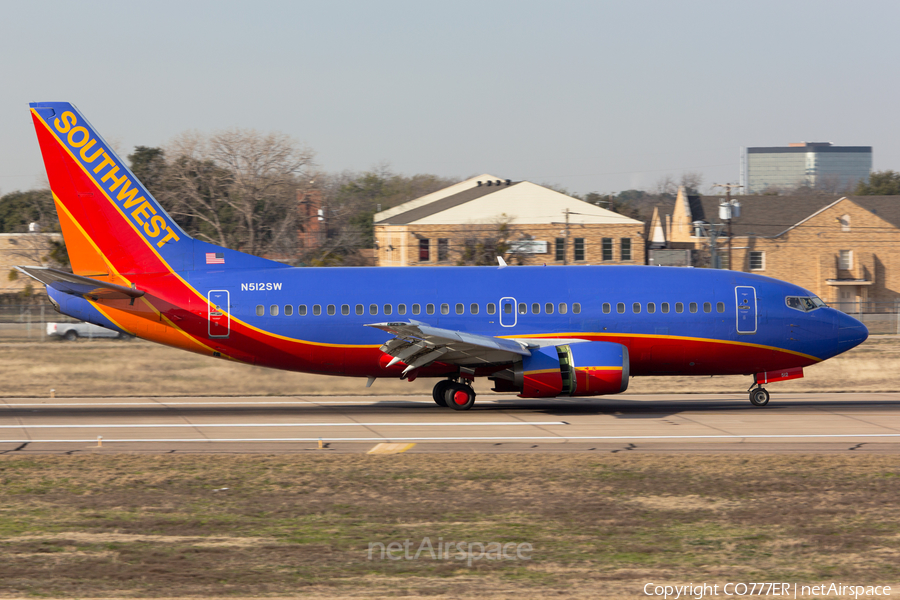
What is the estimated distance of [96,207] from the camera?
1030 inches

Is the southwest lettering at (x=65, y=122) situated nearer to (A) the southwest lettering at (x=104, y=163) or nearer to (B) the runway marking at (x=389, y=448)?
(A) the southwest lettering at (x=104, y=163)

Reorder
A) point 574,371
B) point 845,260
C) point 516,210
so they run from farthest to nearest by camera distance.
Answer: point 516,210 < point 845,260 < point 574,371

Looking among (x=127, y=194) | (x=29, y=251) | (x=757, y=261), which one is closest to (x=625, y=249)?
(x=757, y=261)

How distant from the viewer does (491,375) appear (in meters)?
26.2

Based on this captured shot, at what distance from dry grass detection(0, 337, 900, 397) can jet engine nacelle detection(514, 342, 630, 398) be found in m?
4.38

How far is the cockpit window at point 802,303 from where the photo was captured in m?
27.2

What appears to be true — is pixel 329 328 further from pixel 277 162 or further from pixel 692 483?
pixel 277 162

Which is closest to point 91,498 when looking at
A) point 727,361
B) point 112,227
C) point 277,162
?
point 112,227

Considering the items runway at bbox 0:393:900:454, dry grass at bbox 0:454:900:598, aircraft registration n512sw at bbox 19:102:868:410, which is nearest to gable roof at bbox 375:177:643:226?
runway at bbox 0:393:900:454

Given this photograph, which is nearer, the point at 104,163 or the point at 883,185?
the point at 104,163

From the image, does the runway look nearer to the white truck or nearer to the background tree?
the white truck

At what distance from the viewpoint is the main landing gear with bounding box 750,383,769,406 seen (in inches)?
1080

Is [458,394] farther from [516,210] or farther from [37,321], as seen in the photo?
[516,210]

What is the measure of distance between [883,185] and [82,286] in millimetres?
115850
